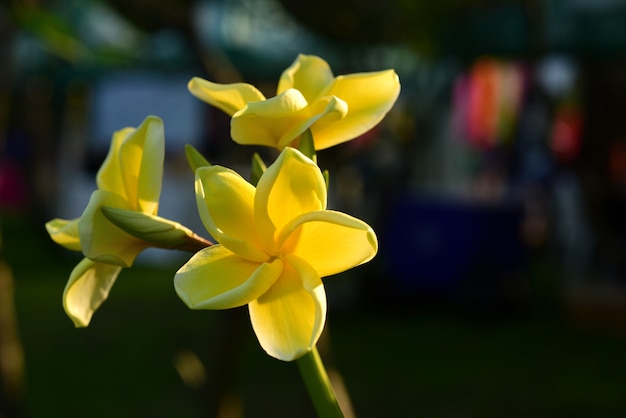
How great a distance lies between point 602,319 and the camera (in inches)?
194

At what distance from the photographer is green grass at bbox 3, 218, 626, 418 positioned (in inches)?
144

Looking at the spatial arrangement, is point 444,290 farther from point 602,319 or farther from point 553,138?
point 553,138

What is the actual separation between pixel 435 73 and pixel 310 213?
612cm

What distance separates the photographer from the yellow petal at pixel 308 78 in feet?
2.52

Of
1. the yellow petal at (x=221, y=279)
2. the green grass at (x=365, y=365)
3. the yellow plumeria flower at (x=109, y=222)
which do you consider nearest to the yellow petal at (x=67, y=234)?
the yellow plumeria flower at (x=109, y=222)

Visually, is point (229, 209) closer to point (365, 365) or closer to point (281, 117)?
point (281, 117)

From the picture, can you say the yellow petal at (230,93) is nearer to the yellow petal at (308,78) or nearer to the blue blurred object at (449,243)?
the yellow petal at (308,78)

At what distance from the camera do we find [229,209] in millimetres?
601

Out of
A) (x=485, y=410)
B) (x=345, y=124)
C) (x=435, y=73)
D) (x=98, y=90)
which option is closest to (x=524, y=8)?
(x=435, y=73)

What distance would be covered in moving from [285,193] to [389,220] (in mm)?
4865

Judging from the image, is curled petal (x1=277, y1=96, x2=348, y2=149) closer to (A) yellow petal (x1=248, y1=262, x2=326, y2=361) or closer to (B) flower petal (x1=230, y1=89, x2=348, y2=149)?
(B) flower petal (x1=230, y1=89, x2=348, y2=149)

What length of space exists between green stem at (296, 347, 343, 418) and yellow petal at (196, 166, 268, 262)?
3.2 inches

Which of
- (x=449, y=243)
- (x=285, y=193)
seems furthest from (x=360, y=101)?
(x=449, y=243)

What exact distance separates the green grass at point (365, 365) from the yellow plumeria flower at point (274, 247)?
2292 millimetres
